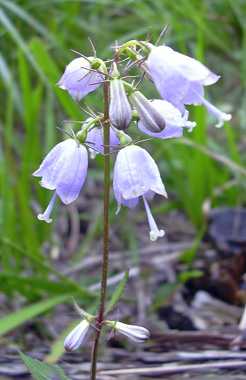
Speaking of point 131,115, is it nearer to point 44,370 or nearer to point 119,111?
point 119,111

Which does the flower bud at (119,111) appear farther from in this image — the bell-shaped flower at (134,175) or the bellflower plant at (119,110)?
the bell-shaped flower at (134,175)

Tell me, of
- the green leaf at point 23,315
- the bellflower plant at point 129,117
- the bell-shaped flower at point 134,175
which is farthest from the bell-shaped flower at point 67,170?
the green leaf at point 23,315

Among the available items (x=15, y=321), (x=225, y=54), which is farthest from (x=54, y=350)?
(x=225, y=54)

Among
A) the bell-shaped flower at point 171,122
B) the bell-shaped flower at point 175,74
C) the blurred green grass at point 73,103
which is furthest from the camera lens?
the blurred green grass at point 73,103

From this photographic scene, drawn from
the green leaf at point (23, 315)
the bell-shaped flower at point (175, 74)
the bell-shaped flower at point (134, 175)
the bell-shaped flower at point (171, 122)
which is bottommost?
the green leaf at point (23, 315)

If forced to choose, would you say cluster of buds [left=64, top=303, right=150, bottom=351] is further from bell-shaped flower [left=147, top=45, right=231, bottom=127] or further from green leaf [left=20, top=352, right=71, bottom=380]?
bell-shaped flower [left=147, top=45, right=231, bottom=127]

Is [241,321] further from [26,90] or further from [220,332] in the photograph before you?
[26,90]

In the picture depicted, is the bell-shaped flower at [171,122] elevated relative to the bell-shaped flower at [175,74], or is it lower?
lower

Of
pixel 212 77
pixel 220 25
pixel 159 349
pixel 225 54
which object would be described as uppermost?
pixel 220 25
